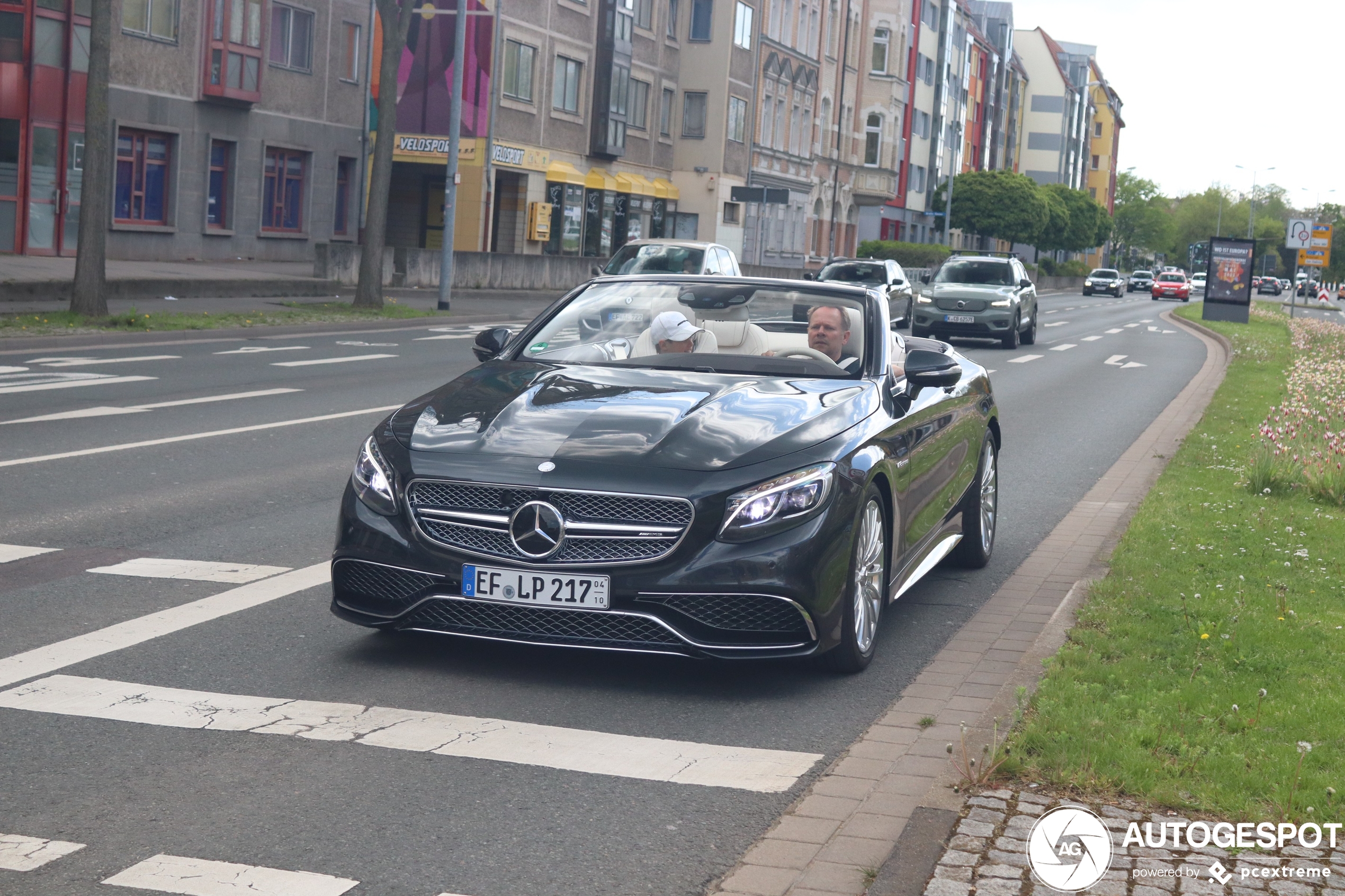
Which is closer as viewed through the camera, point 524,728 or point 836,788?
point 836,788

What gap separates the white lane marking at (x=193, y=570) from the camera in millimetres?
7426

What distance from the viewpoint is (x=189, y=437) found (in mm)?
12328

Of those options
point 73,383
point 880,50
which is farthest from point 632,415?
point 880,50

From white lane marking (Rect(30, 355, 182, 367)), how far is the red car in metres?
79.8

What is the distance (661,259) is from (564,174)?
23.6m

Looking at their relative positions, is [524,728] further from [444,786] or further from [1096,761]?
[1096,761]

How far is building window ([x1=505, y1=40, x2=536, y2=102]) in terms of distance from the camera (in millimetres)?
46312

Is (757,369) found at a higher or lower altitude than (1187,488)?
higher

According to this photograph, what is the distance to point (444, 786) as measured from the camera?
469 cm

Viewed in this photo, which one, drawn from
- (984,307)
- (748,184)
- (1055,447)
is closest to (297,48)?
(984,307)

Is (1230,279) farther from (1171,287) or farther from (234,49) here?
(1171,287)

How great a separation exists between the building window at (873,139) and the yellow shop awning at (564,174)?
1322 inches

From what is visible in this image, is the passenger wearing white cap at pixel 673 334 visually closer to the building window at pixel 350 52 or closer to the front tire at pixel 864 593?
the front tire at pixel 864 593

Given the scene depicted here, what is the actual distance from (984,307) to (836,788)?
2703cm
